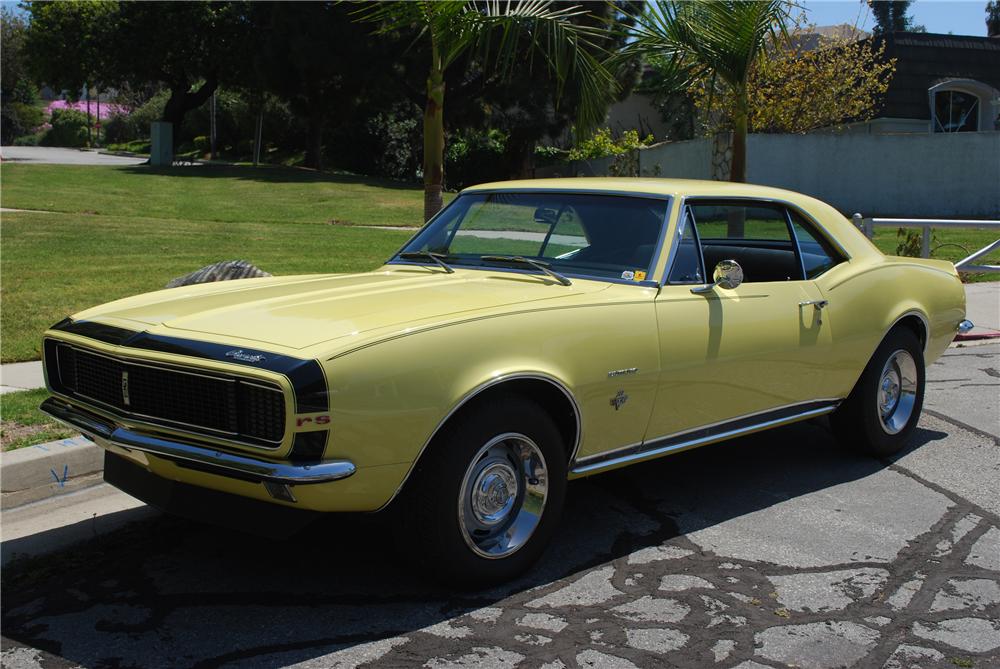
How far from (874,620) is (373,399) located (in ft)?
6.78

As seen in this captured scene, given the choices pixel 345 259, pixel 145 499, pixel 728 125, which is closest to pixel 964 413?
pixel 145 499

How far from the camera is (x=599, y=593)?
4188 mm

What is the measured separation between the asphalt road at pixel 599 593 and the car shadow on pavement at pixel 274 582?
1cm

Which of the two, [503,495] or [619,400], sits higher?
[619,400]

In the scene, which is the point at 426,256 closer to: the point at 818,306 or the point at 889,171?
the point at 818,306

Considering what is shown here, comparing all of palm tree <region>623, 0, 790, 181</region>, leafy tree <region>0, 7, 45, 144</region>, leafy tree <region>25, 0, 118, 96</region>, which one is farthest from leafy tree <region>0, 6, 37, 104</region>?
palm tree <region>623, 0, 790, 181</region>

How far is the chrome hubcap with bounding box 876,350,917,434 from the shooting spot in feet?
20.4

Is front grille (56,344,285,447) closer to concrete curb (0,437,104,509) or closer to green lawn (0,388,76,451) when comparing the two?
concrete curb (0,437,104,509)

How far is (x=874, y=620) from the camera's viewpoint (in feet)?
13.1

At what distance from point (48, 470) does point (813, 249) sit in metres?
4.27

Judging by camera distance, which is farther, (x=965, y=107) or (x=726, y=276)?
(x=965, y=107)

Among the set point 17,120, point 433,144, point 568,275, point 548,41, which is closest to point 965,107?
point 548,41

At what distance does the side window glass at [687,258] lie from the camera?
501cm

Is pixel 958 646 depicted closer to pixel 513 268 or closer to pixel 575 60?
pixel 513 268
